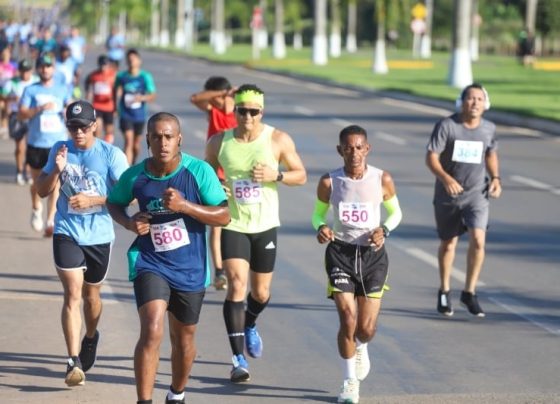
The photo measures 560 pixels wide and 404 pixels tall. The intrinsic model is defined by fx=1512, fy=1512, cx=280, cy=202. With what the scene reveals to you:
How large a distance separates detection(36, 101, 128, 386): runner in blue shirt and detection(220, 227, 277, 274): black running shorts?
806 millimetres

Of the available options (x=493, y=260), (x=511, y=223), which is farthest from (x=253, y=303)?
(x=511, y=223)

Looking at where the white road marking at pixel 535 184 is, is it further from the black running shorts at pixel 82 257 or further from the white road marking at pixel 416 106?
the white road marking at pixel 416 106

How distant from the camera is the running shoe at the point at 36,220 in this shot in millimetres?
15836

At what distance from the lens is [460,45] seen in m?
44.5

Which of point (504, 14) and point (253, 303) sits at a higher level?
point (253, 303)

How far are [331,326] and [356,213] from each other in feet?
7.52

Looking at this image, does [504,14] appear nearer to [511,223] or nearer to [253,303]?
[511,223]

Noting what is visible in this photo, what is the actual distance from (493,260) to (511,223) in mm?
2739

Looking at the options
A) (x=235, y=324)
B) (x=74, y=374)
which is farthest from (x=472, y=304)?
(x=74, y=374)

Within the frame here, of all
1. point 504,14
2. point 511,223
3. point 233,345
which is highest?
point 233,345

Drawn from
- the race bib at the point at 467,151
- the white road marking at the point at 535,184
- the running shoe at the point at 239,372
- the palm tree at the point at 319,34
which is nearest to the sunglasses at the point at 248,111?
the running shoe at the point at 239,372

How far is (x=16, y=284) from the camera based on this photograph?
43.8 ft

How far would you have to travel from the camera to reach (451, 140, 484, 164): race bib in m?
12.0

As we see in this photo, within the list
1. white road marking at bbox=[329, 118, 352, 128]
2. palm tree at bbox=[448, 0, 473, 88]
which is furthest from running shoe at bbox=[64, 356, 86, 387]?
palm tree at bbox=[448, 0, 473, 88]
